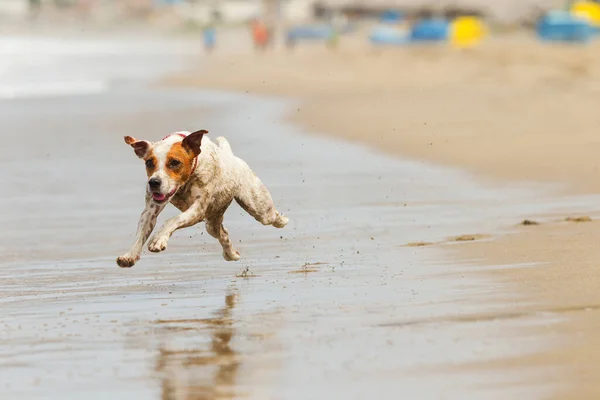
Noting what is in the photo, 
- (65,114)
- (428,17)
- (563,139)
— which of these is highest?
(563,139)

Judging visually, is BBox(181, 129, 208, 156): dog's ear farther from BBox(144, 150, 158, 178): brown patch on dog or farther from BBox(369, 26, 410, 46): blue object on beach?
BBox(369, 26, 410, 46): blue object on beach

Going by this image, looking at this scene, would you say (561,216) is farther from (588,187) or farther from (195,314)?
(195,314)

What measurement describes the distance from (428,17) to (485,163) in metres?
58.5

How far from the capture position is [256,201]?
353 inches

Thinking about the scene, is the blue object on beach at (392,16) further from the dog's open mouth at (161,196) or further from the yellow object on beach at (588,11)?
the dog's open mouth at (161,196)

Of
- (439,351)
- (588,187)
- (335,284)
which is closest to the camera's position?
(439,351)

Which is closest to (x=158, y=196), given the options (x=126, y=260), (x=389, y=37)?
(x=126, y=260)

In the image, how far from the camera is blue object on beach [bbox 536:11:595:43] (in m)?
47.8

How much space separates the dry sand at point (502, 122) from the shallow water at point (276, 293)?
27 centimetres

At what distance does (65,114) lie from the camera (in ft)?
79.2

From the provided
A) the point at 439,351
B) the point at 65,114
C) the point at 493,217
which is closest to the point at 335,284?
the point at 439,351

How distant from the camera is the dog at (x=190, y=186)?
8078mm

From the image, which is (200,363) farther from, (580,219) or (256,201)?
(580,219)

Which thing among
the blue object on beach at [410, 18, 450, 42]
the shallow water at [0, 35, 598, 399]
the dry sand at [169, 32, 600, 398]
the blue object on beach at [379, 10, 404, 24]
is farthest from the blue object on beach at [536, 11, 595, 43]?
the shallow water at [0, 35, 598, 399]
